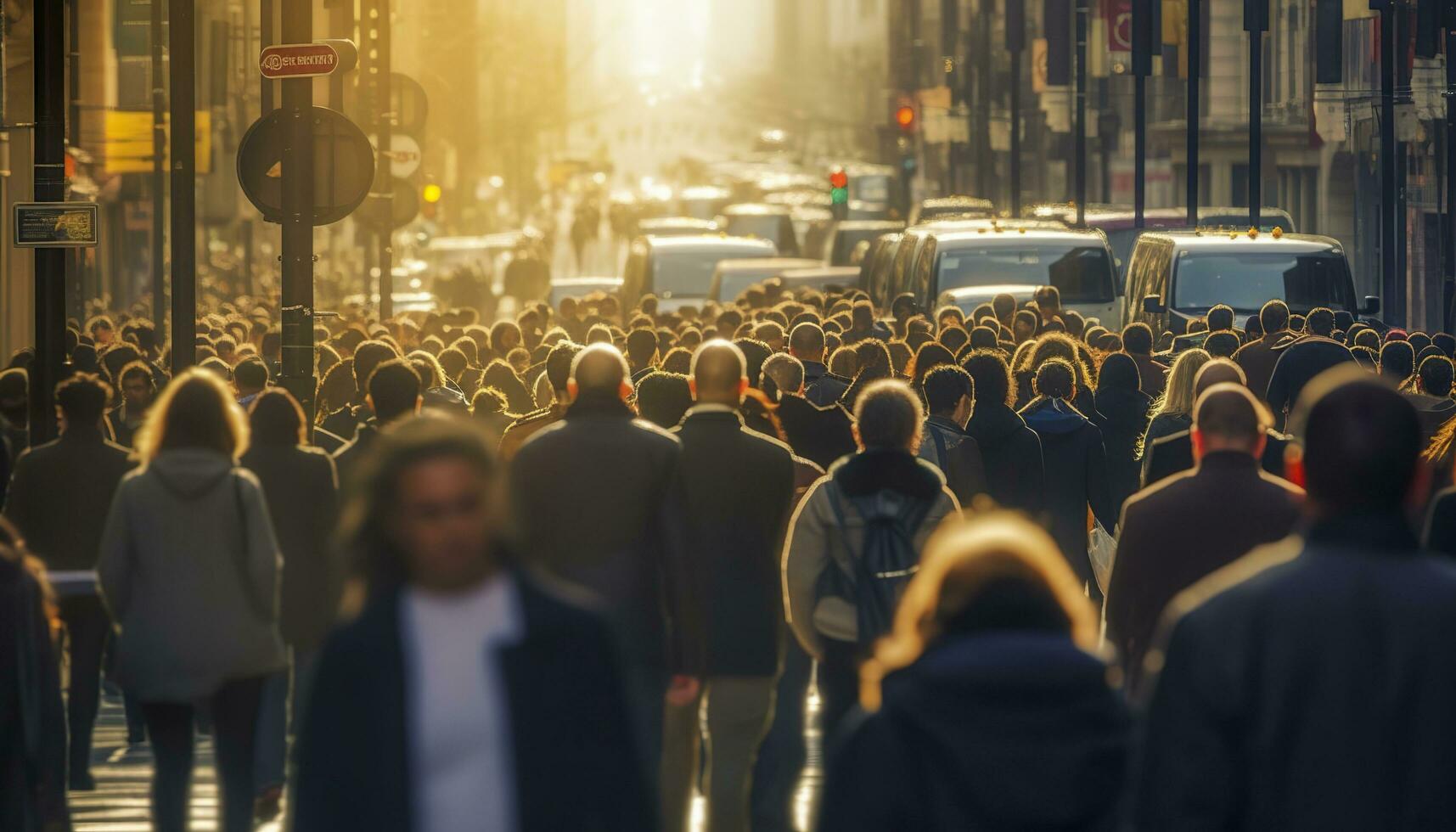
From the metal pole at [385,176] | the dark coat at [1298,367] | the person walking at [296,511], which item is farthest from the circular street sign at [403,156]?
the person walking at [296,511]

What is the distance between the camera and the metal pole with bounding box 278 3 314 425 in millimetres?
14625

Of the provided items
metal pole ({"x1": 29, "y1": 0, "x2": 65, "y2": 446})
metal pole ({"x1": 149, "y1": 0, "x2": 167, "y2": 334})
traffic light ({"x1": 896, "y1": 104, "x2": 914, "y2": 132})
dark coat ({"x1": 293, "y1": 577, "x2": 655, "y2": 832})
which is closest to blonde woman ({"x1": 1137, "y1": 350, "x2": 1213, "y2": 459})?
metal pole ({"x1": 29, "y1": 0, "x2": 65, "y2": 446})

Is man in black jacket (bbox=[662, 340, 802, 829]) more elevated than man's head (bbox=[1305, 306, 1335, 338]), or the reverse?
man's head (bbox=[1305, 306, 1335, 338])

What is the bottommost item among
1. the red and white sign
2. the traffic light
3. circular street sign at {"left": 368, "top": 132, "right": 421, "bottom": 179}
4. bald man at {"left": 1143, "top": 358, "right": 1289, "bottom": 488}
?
bald man at {"left": 1143, "top": 358, "right": 1289, "bottom": 488}

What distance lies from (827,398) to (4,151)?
900 inches

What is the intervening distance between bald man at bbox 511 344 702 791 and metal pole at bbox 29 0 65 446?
22.3ft

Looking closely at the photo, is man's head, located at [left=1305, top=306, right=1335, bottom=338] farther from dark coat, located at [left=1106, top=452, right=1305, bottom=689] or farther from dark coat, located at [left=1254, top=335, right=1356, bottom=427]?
dark coat, located at [left=1106, top=452, right=1305, bottom=689]

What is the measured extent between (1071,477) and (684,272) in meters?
22.8

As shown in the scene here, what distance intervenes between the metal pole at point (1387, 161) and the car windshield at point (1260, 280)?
964cm

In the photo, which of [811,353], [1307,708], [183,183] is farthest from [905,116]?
[1307,708]

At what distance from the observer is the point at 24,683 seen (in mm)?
6590

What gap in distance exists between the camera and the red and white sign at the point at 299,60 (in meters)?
14.2

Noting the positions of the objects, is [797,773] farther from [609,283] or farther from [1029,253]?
[609,283]

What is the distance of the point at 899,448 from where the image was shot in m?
A: 8.44
